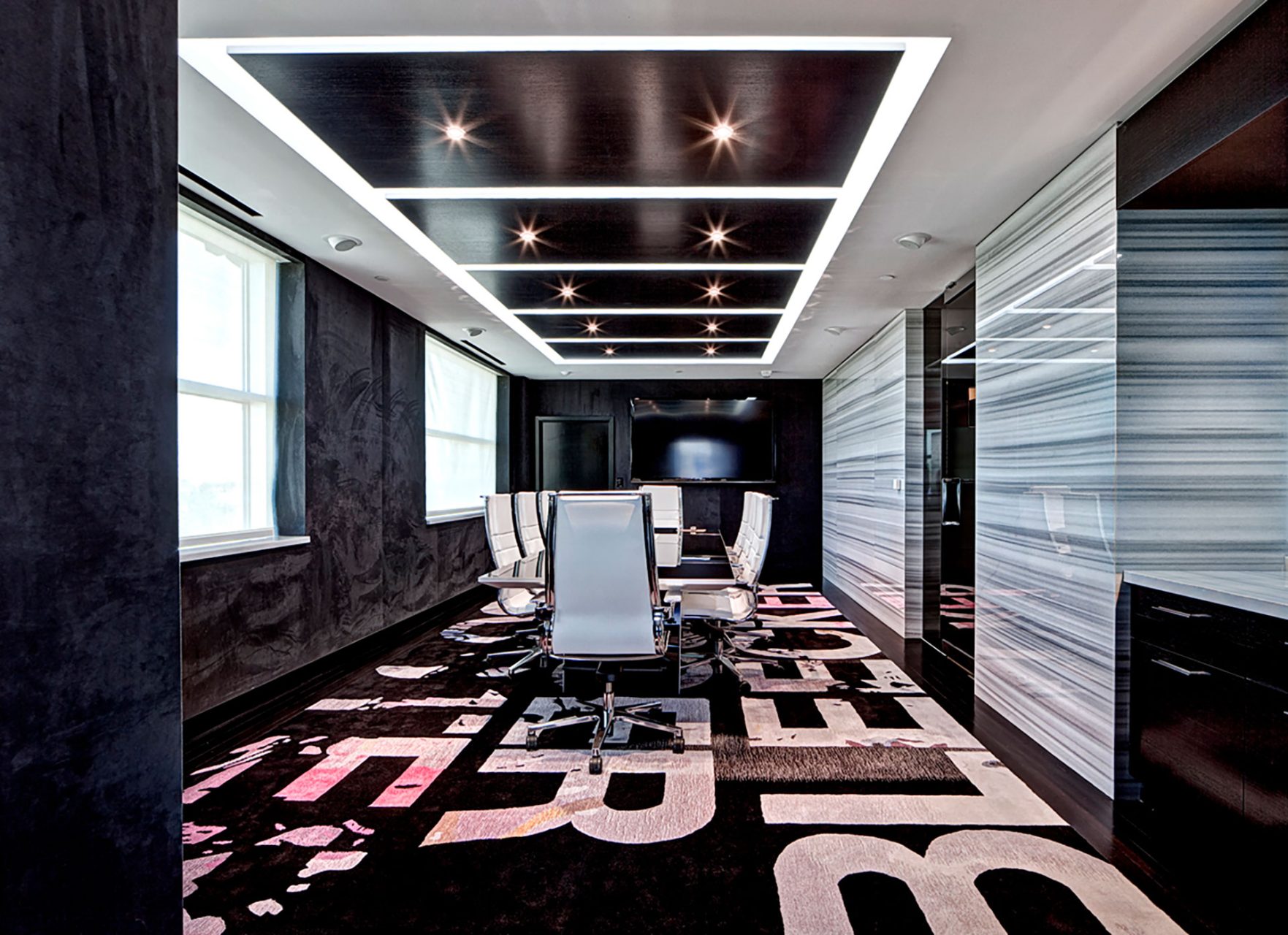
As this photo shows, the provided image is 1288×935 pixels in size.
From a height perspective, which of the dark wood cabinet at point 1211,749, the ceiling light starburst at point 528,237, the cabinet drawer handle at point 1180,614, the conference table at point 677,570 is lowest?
the dark wood cabinet at point 1211,749

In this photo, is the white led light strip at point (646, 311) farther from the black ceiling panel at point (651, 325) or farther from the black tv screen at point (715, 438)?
the black tv screen at point (715, 438)

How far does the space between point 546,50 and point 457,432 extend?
5287 millimetres

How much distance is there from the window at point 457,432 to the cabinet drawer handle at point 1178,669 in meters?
5.30

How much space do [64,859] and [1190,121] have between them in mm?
3241

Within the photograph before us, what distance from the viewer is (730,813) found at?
239cm

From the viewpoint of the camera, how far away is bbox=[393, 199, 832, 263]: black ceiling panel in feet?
10.7

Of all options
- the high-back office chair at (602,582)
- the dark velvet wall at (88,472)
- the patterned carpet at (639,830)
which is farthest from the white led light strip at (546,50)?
the patterned carpet at (639,830)

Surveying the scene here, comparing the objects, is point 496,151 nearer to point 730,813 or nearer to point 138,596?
point 138,596

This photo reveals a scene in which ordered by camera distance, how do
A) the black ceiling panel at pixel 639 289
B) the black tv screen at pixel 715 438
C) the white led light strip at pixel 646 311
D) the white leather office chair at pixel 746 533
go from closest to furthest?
the black ceiling panel at pixel 639 289, the white leather office chair at pixel 746 533, the white led light strip at pixel 646 311, the black tv screen at pixel 715 438

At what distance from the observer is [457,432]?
704 cm

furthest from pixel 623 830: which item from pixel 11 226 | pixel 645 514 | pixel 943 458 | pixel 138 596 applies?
pixel 943 458

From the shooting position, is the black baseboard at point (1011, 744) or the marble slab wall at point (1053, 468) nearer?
the black baseboard at point (1011, 744)

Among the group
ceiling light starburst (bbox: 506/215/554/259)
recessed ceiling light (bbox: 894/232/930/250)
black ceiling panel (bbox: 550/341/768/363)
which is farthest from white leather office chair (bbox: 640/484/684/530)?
recessed ceiling light (bbox: 894/232/930/250)

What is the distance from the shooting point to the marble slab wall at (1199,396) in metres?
2.49
